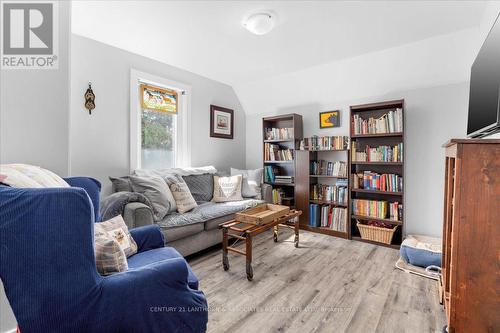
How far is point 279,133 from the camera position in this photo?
Result: 4.08m

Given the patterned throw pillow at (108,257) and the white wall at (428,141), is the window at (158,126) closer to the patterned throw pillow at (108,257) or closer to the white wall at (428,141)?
the patterned throw pillow at (108,257)

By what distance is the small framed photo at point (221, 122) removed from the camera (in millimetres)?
4062

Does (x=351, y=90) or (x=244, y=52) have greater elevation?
(x=244, y=52)

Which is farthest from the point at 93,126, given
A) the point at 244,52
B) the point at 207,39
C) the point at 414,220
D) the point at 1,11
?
the point at 414,220

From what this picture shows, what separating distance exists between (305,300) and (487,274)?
1.09 meters

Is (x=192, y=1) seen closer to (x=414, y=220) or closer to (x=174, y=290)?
(x=174, y=290)

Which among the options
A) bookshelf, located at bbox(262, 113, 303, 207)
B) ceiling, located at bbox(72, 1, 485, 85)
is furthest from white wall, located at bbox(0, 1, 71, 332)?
bookshelf, located at bbox(262, 113, 303, 207)

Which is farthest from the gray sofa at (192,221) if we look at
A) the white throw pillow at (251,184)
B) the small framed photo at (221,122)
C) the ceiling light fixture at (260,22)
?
the ceiling light fixture at (260,22)

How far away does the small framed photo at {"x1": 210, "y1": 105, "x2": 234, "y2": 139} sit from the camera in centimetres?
406

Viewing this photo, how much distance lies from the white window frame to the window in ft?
0.19

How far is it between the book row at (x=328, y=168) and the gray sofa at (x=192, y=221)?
1.05 m

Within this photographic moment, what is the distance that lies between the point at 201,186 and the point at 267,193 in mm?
991

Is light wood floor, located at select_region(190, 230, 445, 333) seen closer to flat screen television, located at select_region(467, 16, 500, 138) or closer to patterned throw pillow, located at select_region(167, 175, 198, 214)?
patterned throw pillow, located at select_region(167, 175, 198, 214)

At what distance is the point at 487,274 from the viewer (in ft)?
4.03
